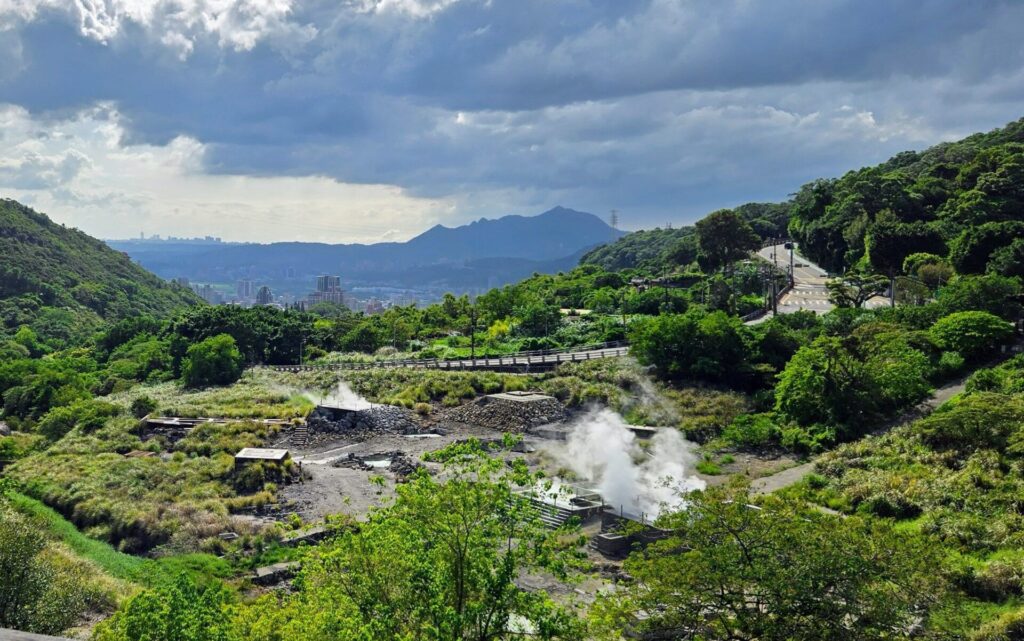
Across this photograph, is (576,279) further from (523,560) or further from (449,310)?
(523,560)

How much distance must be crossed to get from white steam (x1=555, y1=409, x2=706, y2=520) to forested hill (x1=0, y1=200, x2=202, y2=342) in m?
80.9

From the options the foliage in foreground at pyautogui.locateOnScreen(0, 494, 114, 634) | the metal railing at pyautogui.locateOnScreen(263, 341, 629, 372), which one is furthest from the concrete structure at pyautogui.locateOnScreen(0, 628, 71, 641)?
the metal railing at pyautogui.locateOnScreen(263, 341, 629, 372)

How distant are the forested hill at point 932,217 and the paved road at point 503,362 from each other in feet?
77.0

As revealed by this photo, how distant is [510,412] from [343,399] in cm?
1211

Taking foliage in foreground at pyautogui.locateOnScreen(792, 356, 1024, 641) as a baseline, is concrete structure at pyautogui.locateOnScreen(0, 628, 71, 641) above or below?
above

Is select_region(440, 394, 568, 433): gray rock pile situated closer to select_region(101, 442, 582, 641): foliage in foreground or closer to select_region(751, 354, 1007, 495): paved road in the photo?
select_region(751, 354, 1007, 495): paved road

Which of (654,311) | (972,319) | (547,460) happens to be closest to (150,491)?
(547,460)

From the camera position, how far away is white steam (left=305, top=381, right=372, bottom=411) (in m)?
44.6

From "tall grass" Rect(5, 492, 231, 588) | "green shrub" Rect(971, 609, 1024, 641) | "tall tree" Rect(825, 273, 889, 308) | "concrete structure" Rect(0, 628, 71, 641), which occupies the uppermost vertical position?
"concrete structure" Rect(0, 628, 71, 641)

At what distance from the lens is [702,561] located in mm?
12977

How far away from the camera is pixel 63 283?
11675 centimetres

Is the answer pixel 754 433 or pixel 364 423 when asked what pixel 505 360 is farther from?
pixel 754 433

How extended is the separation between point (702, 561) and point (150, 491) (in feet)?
84.6

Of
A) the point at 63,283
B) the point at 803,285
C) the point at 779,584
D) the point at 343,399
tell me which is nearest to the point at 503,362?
the point at 343,399
